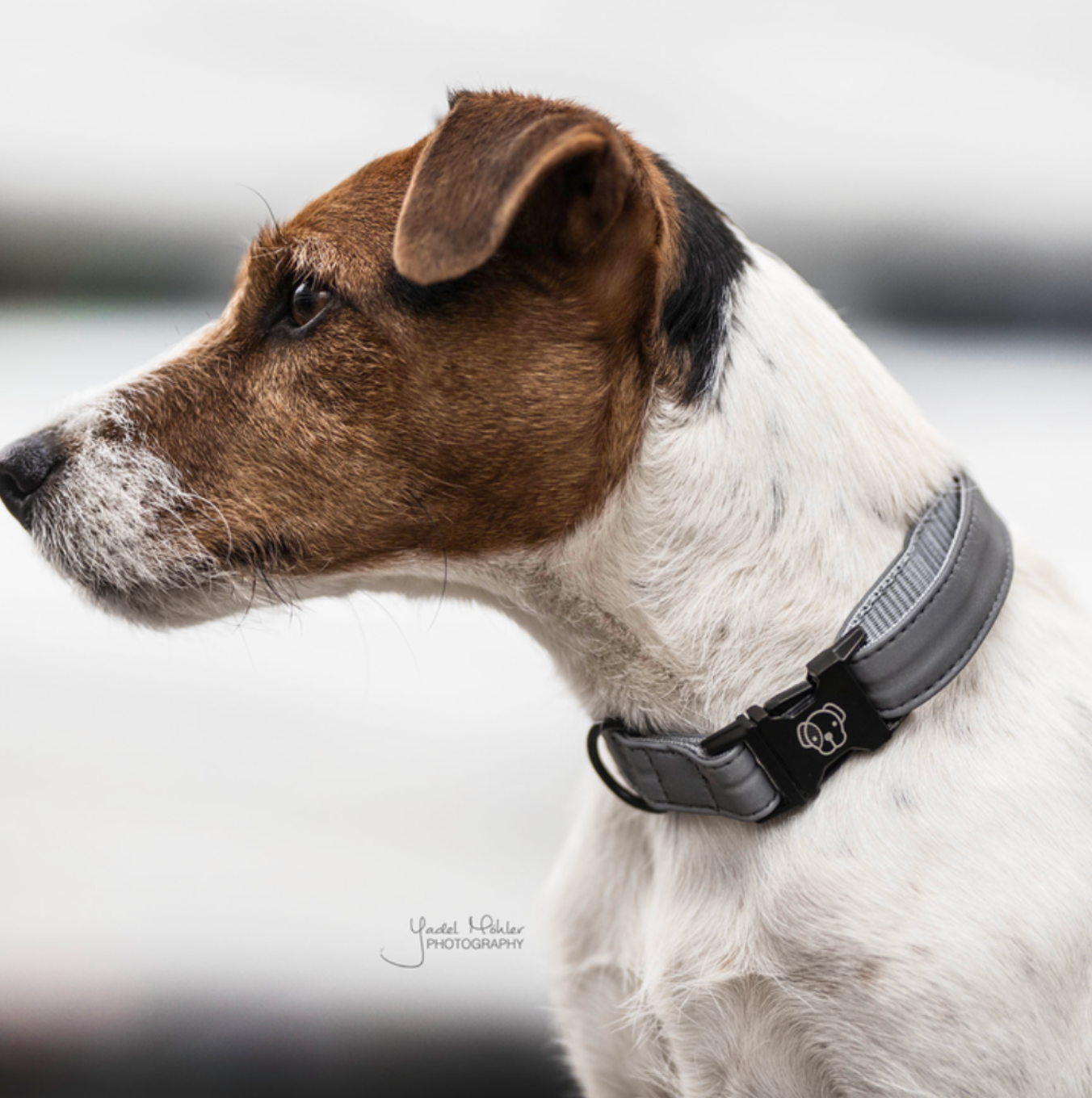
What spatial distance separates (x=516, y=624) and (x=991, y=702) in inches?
18.8

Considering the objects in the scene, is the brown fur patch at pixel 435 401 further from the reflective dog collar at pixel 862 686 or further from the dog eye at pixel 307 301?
the reflective dog collar at pixel 862 686

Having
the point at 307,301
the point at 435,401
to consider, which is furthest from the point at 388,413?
the point at 307,301

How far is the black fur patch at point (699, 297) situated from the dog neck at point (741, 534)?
0.01 metres

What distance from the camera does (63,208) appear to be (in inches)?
67.6

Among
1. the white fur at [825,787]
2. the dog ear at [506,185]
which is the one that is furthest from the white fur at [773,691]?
the dog ear at [506,185]

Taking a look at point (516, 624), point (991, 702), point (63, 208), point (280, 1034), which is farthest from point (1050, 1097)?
point (63, 208)

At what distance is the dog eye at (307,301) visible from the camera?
996 mm

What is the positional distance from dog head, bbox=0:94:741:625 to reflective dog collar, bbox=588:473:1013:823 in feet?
0.84

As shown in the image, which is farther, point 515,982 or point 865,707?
point 515,982

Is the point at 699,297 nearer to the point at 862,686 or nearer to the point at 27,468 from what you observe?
the point at 862,686

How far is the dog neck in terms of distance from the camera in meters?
0.95

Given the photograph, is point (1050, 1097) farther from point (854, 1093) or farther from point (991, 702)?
point (991, 702)

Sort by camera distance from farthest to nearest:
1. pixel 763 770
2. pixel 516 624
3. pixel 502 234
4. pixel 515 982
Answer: pixel 515 982 → pixel 516 624 → pixel 763 770 → pixel 502 234

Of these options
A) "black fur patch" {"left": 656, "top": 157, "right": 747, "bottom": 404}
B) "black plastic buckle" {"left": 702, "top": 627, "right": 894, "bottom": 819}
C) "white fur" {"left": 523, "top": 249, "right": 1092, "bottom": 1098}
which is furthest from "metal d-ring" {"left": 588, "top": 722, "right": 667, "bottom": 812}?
"black fur patch" {"left": 656, "top": 157, "right": 747, "bottom": 404}
